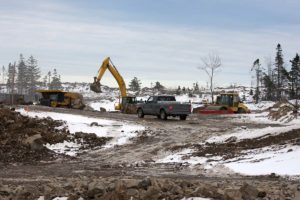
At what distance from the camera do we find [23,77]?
541 ft

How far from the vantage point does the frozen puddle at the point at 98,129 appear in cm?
2152

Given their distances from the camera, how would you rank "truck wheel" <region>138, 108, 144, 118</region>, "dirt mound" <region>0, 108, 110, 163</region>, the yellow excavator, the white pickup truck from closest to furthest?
"dirt mound" <region>0, 108, 110, 163</region> < the white pickup truck < "truck wheel" <region>138, 108, 144, 118</region> < the yellow excavator

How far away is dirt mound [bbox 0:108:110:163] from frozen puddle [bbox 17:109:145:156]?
419 millimetres

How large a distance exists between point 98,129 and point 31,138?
19.3 ft

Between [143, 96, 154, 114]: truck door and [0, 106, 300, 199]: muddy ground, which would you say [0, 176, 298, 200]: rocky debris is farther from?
[143, 96, 154, 114]: truck door

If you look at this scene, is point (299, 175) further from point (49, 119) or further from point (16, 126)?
point (49, 119)

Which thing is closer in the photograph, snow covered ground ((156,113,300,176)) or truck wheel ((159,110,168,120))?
snow covered ground ((156,113,300,176))

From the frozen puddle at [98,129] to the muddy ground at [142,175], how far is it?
0.68m

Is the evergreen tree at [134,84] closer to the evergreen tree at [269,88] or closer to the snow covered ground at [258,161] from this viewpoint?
the evergreen tree at [269,88]

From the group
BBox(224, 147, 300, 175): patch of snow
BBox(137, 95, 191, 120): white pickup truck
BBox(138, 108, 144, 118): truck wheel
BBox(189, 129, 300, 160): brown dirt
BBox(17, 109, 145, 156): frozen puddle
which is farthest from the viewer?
BBox(138, 108, 144, 118): truck wheel

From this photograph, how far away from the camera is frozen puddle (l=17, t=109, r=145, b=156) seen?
847 inches

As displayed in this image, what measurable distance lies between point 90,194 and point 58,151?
11.8m

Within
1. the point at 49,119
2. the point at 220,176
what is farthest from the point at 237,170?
the point at 49,119

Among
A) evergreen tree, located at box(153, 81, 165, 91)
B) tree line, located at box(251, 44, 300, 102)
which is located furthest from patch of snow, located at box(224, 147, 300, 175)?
evergreen tree, located at box(153, 81, 165, 91)
